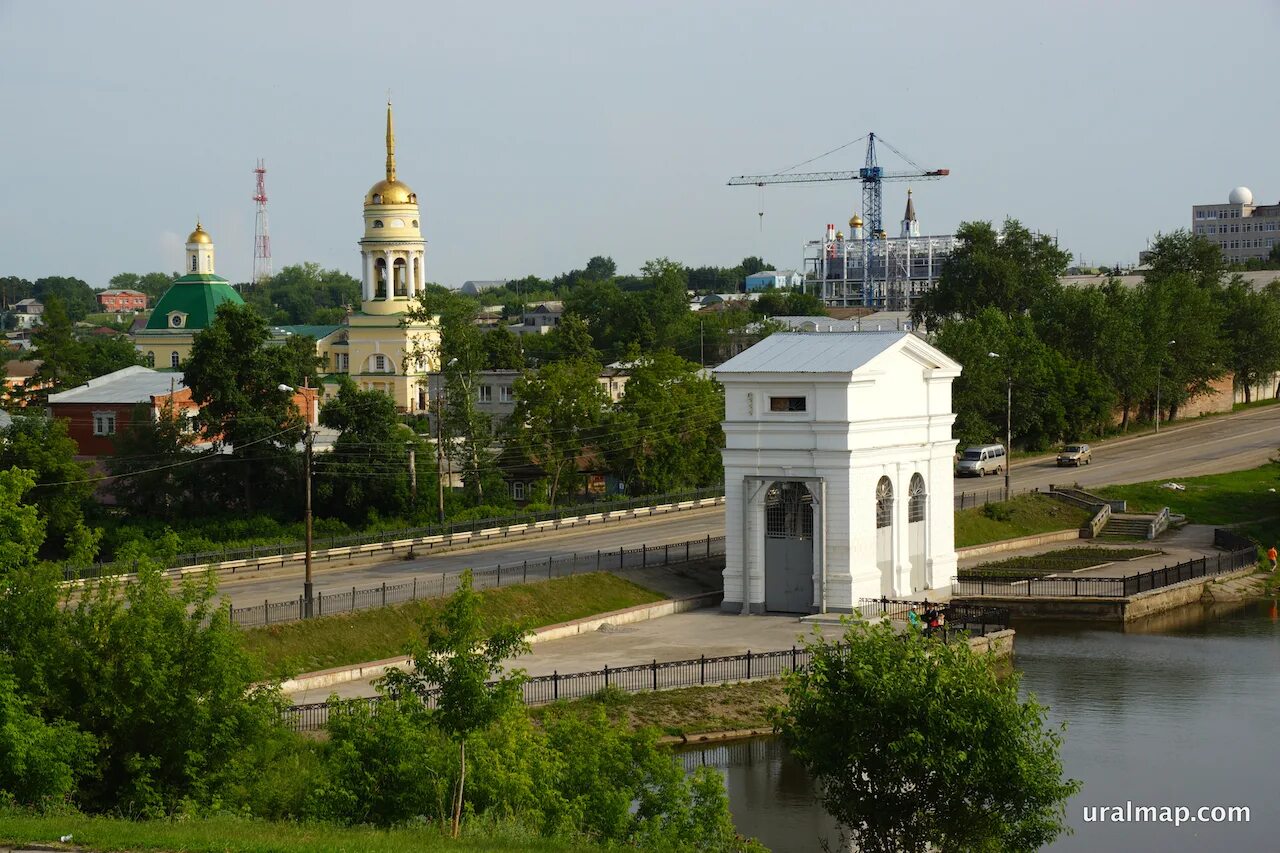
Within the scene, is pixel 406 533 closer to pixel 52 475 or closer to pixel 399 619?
pixel 52 475

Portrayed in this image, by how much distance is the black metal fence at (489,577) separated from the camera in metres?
44.0

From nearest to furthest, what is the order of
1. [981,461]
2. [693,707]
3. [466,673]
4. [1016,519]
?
[466,673] → [693,707] → [1016,519] → [981,461]

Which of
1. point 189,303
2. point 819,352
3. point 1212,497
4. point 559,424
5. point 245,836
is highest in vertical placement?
point 189,303

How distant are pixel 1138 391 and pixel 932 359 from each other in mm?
51537

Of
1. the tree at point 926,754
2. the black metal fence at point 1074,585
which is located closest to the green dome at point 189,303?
the black metal fence at point 1074,585

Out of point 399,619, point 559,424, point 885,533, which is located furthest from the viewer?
point 559,424

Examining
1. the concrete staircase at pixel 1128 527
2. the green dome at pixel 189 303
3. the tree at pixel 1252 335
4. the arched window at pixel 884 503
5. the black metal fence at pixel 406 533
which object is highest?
the green dome at pixel 189 303

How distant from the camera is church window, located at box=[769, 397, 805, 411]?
5016cm

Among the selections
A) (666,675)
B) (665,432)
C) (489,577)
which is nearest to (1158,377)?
(665,432)

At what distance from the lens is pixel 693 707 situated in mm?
40469

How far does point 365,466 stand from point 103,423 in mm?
19925

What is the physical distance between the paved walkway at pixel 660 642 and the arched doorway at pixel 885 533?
3382 millimetres

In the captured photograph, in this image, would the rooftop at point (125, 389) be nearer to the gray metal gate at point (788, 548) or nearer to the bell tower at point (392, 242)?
the bell tower at point (392, 242)

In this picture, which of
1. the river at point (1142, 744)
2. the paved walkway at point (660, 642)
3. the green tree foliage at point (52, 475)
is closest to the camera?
the river at point (1142, 744)
